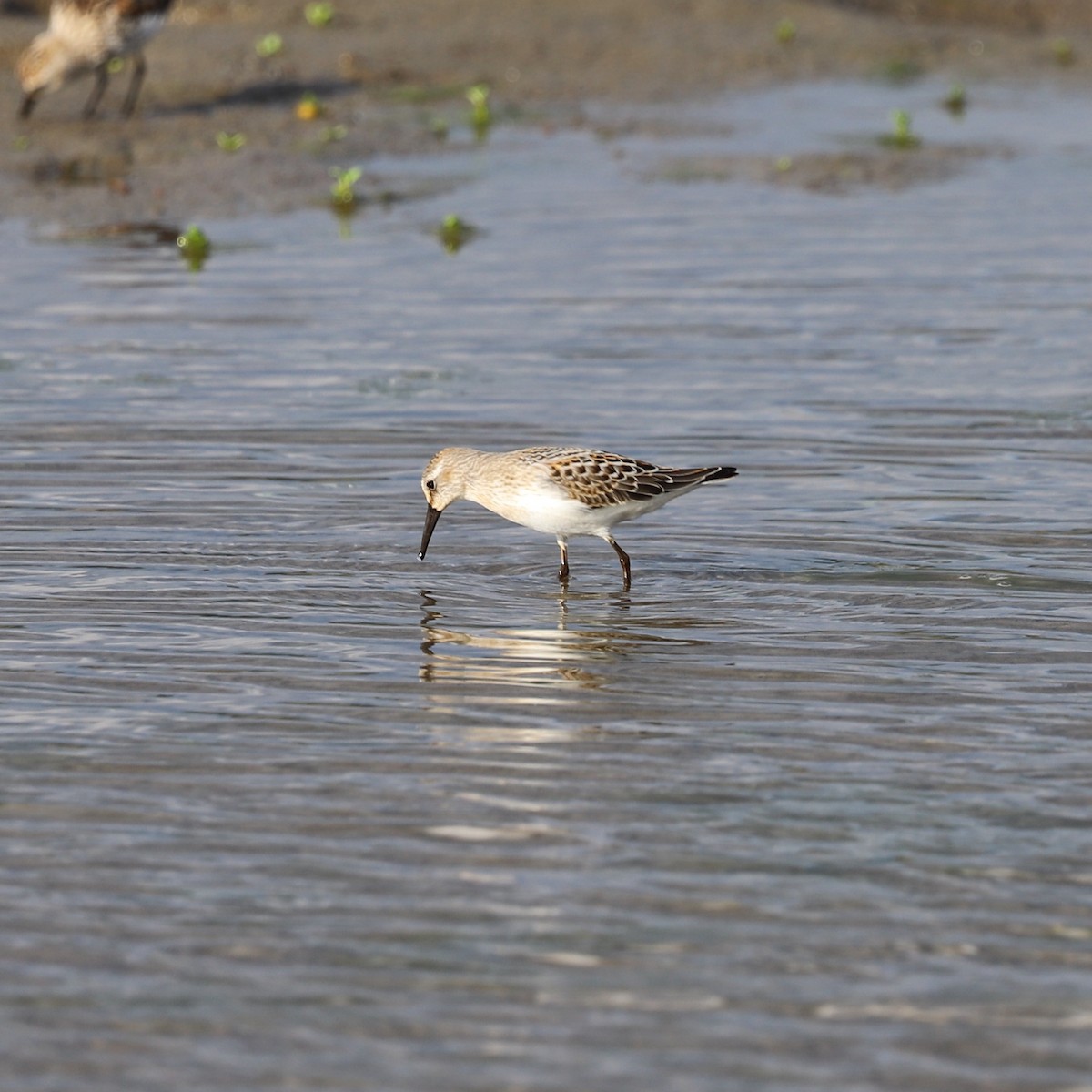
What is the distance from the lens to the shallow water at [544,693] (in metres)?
6.11

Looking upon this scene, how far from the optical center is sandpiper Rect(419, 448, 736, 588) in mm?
10305

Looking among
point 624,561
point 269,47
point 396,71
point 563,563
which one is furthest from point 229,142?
point 624,561

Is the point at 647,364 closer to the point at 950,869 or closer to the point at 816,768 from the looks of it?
the point at 816,768

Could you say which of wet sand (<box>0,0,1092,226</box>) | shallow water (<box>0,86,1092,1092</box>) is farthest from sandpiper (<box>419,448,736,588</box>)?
wet sand (<box>0,0,1092,226</box>)

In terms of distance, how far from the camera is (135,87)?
2536 centimetres

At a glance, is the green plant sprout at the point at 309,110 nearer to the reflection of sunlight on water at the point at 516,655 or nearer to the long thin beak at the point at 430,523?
the long thin beak at the point at 430,523

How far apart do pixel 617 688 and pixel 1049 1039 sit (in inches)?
134

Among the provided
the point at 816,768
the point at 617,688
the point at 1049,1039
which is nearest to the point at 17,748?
the point at 617,688

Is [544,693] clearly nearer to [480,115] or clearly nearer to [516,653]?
[516,653]

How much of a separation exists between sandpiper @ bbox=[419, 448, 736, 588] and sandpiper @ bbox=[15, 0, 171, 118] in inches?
594

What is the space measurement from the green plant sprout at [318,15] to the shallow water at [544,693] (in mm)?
11417

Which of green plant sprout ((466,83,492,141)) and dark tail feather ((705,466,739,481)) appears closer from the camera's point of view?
dark tail feather ((705,466,739,481))

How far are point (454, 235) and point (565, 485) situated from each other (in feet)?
33.5

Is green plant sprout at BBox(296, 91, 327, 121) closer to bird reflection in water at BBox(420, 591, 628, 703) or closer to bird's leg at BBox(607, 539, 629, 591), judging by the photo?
bird's leg at BBox(607, 539, 629, 591)
